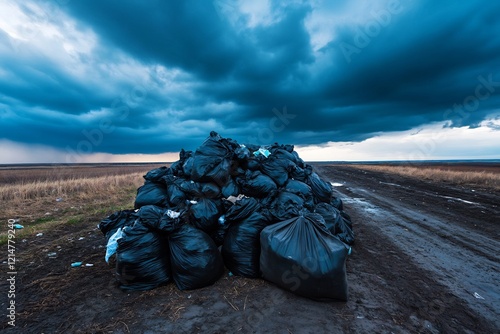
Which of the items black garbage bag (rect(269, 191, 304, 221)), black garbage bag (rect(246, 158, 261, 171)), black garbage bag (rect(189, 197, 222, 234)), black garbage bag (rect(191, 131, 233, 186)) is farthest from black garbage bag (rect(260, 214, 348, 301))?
black garbage bag (rect(246, 158, 261, 171))

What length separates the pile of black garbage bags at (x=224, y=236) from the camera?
86.2 inches

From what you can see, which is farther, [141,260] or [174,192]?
[174,192]

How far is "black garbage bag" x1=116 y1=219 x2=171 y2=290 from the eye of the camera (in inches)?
93.1

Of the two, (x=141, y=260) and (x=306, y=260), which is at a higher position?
(x=306, y=260)

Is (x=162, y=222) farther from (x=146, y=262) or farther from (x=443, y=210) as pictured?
(x=443, y=210)

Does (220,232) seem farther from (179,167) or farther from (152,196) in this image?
(179,167)


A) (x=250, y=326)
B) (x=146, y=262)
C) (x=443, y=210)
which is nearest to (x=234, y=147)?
(x=146, y=262)

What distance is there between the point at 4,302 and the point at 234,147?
3253 mm

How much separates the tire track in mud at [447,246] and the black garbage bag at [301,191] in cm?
149

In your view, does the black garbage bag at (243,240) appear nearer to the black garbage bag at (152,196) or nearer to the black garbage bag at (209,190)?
the black garbage bag at (209,190)

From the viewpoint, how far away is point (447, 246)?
142 inches

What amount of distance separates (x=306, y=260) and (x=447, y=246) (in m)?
2.90

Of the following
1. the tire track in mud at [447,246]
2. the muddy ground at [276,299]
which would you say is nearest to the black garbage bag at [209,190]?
the muddy ground at [276,299]

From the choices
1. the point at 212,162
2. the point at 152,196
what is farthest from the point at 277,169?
the point at 152,196
